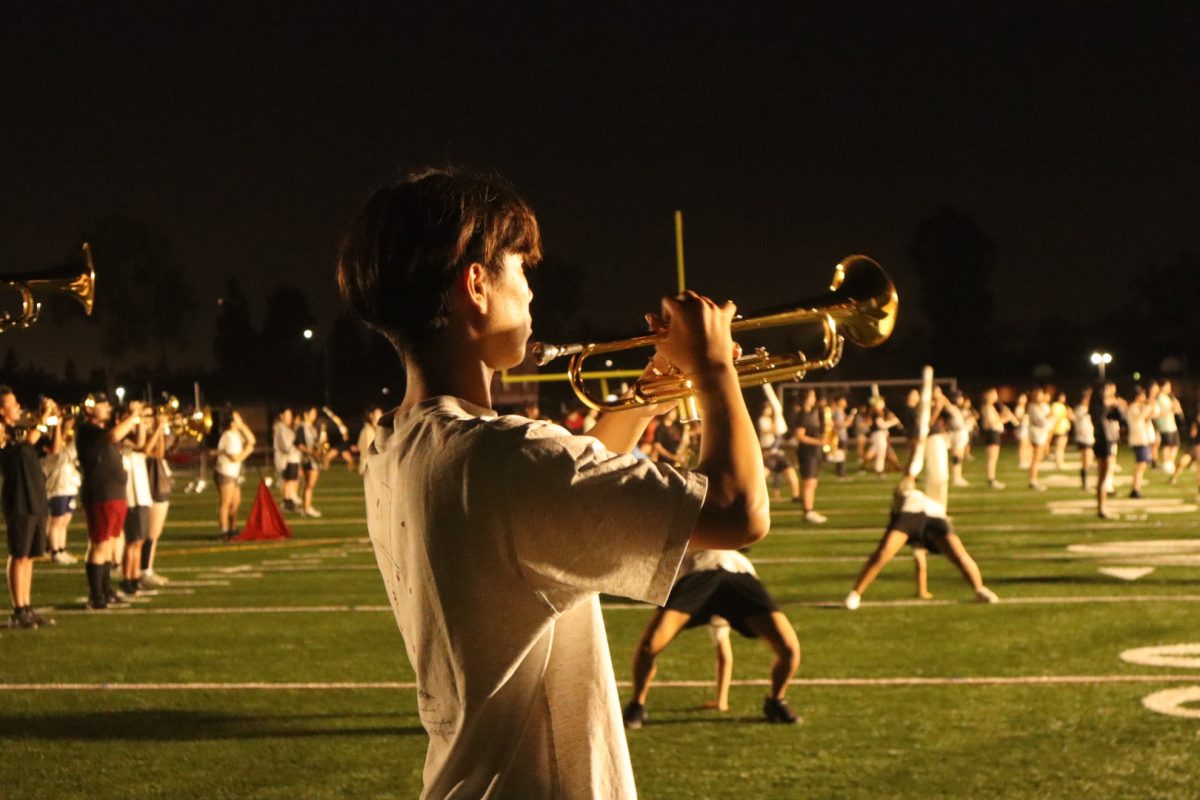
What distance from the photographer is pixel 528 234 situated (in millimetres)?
2352

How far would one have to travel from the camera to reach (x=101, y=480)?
12.7 m

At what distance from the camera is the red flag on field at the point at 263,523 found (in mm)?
19781

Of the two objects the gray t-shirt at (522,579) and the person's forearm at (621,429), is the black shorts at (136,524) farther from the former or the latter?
the gray t-shirt at (522,579)

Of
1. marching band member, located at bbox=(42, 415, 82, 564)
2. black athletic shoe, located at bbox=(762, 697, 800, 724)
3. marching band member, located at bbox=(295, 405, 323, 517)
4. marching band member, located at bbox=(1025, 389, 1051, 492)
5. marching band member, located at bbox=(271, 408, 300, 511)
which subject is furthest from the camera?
marching band member, located at bbox=(1025, 389, 1051, 492)

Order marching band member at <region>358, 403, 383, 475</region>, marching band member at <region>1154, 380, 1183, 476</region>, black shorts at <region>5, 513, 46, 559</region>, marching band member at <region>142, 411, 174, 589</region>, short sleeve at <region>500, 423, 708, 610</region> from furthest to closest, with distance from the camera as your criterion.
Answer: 1. marching band member at <region>1154, 380, 1183, 476</region>
2. marching band member at <region>142, 411, 174, 589</region>
3. black shorts at <region>5, 513, 46, 559</region>
4. marching band member at <region>358, 403, 383, 475</region>
5. short sleeve at <region>500, 423, 708, 610</region>

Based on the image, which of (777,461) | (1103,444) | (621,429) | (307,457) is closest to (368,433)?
(307,457)

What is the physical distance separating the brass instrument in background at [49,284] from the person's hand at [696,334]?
483 centimetres

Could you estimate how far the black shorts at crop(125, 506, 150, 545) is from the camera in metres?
13.9

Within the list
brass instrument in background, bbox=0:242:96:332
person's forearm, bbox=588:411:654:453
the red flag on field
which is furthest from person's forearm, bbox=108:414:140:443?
person's forearm, bbox=588:411:654:453

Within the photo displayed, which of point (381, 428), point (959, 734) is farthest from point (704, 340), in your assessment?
point (959, 734)

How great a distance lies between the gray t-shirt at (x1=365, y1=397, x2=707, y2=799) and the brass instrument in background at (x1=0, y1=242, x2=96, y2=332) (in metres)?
4.81

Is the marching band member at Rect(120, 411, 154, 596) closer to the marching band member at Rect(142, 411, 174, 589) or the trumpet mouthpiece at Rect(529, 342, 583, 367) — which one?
the marching band member at Rect(142, 411, 174, 589)

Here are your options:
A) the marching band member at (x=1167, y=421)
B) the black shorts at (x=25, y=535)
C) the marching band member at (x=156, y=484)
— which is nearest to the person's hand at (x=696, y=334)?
the black shorts at (x=25, y=535)

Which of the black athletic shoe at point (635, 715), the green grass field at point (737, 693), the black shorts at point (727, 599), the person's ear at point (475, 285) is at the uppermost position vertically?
the person's ear at point (475, 285)
